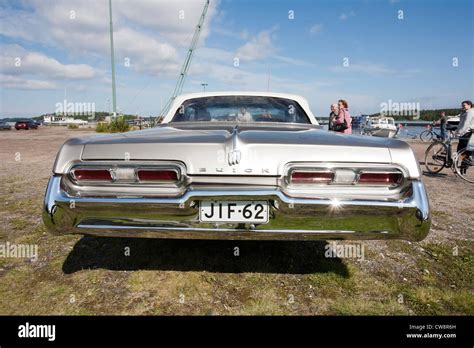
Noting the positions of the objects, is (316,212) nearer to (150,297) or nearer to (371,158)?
(371,158)

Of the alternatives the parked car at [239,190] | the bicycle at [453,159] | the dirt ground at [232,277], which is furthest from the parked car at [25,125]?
the parked car at [239,190]

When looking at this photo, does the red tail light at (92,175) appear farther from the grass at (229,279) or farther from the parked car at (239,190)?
the grass at (229,279)

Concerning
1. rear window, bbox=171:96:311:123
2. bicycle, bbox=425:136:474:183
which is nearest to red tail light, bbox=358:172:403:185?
rear window, bbox=171:96:311:123

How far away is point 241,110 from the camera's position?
3352 mm

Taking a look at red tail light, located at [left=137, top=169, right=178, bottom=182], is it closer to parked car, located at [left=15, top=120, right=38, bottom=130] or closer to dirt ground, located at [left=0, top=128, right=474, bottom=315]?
dirt ground, located at [left=0, top=128, right=474, bottom=315]

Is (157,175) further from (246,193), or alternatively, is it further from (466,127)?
(466,127)

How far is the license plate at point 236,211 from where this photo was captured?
6.02ft

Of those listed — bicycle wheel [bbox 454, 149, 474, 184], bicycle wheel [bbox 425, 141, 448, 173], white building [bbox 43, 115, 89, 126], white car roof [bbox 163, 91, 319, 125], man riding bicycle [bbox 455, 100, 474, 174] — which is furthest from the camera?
white building [bbox 43, 115, 89, 126]

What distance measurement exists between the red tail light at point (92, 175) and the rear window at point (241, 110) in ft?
5.02

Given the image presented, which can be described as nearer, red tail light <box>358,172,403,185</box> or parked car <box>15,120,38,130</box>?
red tail light <box>358,172,403,185</box>

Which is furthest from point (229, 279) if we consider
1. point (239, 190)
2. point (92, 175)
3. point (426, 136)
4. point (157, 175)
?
point (426, 136)

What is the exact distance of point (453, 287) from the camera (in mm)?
2367

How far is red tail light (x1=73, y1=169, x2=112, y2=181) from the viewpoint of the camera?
1.92m
